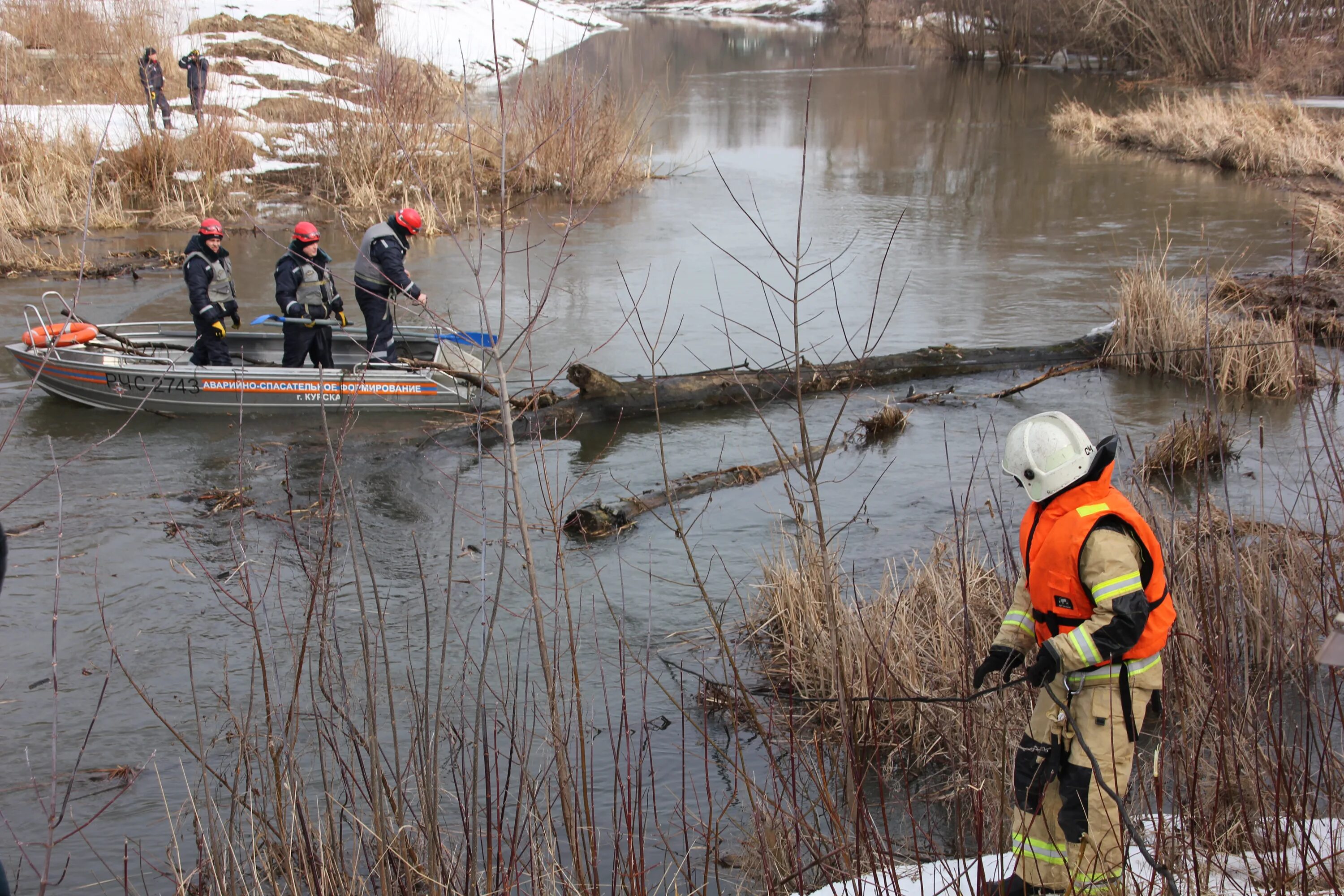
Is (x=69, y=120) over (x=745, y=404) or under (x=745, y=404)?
over

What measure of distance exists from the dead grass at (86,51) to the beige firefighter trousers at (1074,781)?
2181cm

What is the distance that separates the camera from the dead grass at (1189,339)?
10.4m

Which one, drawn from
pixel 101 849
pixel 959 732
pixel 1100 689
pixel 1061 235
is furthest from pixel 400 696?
pixel 1061 235

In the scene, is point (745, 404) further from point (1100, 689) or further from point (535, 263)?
point (1100, 689)

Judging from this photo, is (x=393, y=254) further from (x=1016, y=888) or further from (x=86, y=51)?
(x=86, y=51)

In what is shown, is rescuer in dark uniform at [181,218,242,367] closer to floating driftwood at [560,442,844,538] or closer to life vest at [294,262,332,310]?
life vest at [294,262,332,310]

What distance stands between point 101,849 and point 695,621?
3.47 m

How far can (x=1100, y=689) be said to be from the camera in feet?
11.2

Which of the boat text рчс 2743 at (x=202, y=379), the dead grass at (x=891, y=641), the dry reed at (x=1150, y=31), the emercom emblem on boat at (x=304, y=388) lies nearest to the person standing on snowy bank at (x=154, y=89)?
the boat text рчс 2743 at (x=202, y=379)

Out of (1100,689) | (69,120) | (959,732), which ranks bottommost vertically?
(959,732)

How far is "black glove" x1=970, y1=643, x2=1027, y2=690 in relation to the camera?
3574 mm

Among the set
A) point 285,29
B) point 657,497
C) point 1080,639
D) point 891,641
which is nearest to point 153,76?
point 285,29

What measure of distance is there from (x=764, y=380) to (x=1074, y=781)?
753 cm

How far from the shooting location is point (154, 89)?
20141mm
